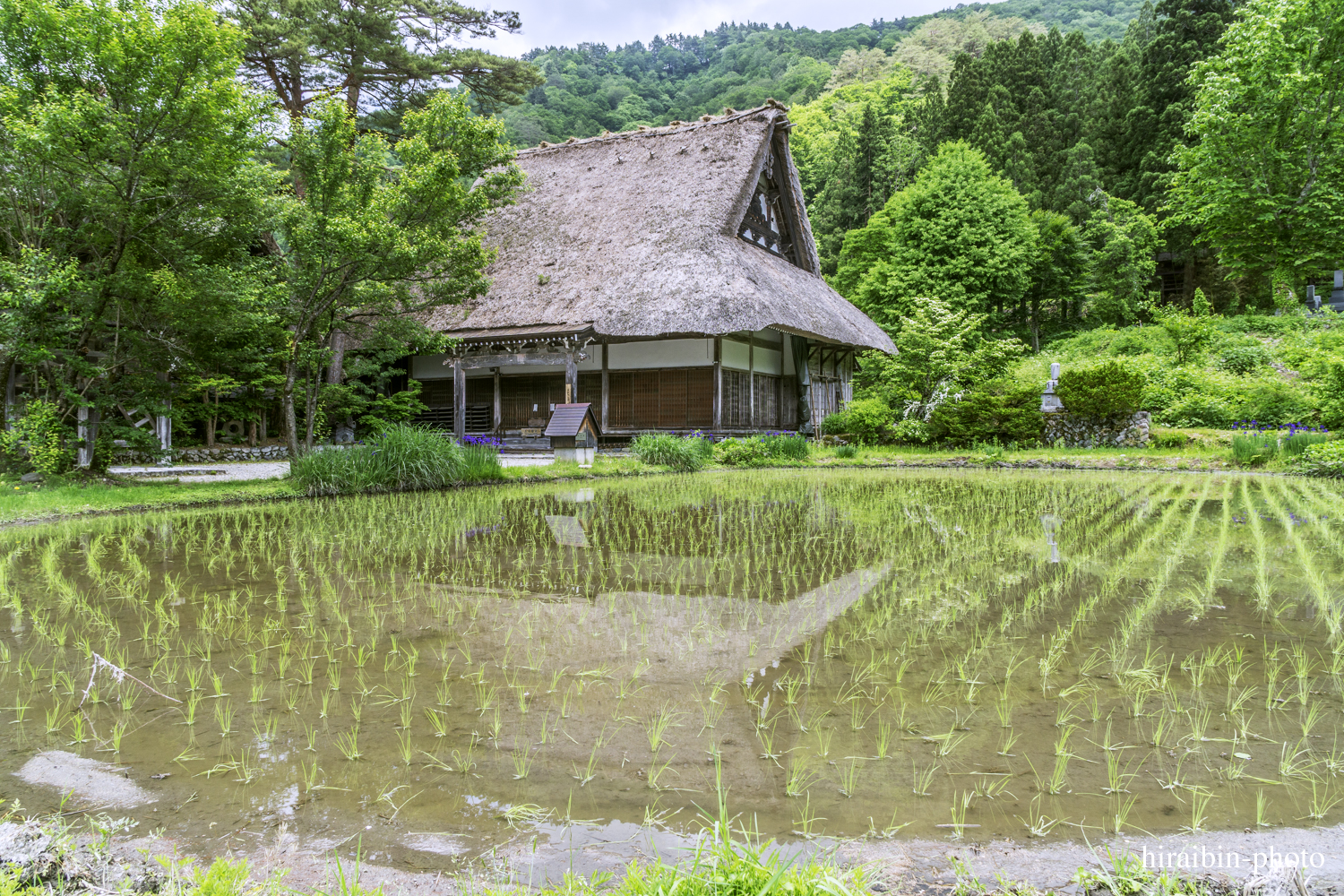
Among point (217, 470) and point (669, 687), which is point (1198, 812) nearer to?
point (669, 687)

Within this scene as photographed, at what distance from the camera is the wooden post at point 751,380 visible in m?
17.3

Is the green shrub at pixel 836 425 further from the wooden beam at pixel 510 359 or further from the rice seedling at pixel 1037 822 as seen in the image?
the rice seedling at pixel 1037 822

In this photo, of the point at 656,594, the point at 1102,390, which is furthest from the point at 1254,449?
the point at 656,594

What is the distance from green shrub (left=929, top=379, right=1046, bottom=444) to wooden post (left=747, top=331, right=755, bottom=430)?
14.2 feet

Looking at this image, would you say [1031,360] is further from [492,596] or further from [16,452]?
[16,452]

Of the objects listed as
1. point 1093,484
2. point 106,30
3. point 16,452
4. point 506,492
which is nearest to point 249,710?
point 506,492

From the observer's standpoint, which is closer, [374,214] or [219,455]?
[374,214]

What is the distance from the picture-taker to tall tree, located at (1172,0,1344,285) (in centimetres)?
2106

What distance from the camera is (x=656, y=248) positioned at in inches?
651

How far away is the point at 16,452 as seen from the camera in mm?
9383

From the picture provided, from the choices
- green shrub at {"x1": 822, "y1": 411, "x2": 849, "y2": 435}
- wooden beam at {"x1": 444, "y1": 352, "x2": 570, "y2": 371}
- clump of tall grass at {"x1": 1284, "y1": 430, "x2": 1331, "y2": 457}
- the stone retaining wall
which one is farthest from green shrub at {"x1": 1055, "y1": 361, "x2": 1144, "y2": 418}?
Result: the stone retaining wall

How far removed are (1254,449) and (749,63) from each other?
56.2 metres

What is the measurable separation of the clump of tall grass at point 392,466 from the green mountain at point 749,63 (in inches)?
1064

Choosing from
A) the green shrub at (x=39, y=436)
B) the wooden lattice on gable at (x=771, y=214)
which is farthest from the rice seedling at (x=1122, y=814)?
the wooden lattice on gable at (x=771, y=214)
